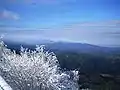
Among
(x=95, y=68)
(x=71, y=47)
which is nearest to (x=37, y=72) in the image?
(x=71, y=47)

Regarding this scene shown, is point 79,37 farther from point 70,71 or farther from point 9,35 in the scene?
point 9,35

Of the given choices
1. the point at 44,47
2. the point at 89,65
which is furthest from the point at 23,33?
the point at 89,65

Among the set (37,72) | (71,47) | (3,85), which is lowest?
(3,85)

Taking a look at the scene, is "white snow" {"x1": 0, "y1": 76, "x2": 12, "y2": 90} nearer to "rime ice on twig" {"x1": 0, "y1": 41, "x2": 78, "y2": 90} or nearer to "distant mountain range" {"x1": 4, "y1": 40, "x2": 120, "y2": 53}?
"rime ice on twig" {"x1": 0, "y1": 41, "x2": 78, "y2": 90}

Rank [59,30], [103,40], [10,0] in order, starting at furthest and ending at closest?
1. [10,0]
2. [59,30]
3. [103,40]

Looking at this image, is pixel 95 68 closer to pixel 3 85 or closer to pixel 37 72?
pixel 37 72

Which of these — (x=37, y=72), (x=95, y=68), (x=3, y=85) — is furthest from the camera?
(x=3, y=85)

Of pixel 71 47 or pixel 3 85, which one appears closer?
pixel 71 47

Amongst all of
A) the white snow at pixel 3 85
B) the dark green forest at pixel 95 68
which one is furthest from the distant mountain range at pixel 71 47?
the white snow at pixel 3 85
